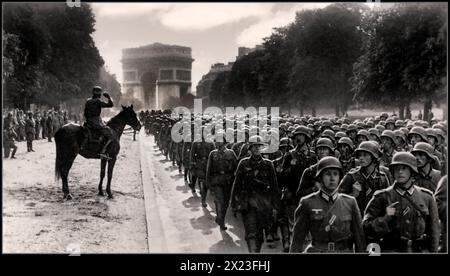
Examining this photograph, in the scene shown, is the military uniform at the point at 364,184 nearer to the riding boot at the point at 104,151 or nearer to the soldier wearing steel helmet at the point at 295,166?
the soldier wearing steel helmet at the point at 295,166

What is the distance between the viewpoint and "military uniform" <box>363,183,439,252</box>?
577 cm

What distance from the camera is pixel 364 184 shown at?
24.1 feet

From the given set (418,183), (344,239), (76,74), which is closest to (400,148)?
(418,183)

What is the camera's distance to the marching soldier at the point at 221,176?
10680mm

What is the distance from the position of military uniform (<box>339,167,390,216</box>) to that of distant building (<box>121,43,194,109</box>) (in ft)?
18.8

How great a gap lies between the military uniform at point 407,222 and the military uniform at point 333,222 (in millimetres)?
278

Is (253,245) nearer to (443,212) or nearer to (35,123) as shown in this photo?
(443,212)

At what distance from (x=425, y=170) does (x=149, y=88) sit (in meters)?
14.1

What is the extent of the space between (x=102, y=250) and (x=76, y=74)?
1175 cm

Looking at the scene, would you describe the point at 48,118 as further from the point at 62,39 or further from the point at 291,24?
the point at 291,24

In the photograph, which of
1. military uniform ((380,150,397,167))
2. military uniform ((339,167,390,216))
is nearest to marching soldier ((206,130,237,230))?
military uniform ((380,150,397,167))

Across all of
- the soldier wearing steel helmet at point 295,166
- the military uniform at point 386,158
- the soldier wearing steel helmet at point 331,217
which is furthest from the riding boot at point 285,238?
the soldier wearing steel helmet at point 331,217

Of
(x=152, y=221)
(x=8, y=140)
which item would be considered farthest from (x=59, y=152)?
(x=8, y=140)
